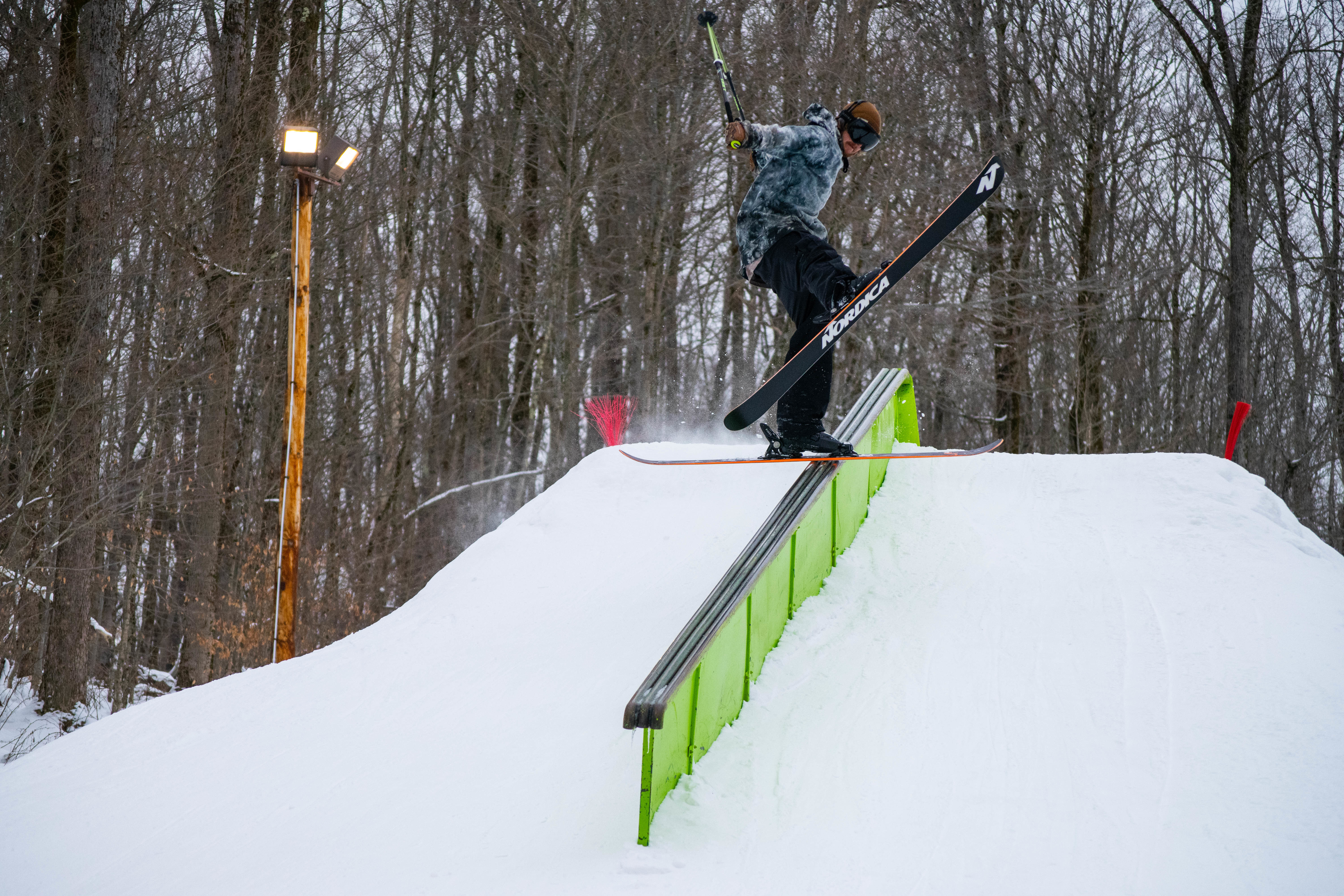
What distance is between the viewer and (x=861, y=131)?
4.34 metres

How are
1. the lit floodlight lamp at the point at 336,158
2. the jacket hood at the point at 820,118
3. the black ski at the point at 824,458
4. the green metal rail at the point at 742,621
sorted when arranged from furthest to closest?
the lit floodlight lamp at the point at 336,158, the black ski at the point at 824,458, the jacket hood at the point at 820,118, the green metal rail at the point at 742,621

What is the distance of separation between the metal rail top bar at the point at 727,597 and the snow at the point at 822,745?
40 centimetres

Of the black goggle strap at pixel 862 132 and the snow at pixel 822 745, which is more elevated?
the black goggle strap at pixel 862 132

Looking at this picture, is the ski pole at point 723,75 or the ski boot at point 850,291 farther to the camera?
the ski pole at point 723,75

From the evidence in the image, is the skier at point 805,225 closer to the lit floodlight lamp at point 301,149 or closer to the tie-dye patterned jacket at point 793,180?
the tie-dye patterned jacket at point 793,180


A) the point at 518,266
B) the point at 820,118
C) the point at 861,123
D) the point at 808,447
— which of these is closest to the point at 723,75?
the point at 820,118

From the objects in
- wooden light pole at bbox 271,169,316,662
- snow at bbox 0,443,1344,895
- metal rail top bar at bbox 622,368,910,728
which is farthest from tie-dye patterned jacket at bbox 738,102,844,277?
wooden light pole at bbox 271,169,316,662

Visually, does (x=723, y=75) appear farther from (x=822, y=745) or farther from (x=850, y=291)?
(x=822, y=745)

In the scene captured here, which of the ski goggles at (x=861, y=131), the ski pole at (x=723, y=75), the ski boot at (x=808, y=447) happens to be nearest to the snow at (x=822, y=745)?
the ski boot at (x=808, y=447)

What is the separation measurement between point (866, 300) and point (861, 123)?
88 cm

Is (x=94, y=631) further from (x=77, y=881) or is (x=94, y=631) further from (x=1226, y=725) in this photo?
(x=1226, y=725)

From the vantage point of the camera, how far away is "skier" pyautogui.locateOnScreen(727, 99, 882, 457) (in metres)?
4.14

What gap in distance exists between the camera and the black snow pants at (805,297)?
412 centimetres

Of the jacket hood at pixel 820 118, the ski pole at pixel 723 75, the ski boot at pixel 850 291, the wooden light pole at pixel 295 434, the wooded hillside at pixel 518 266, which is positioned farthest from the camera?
the wooded hillside at pixel 518 266
